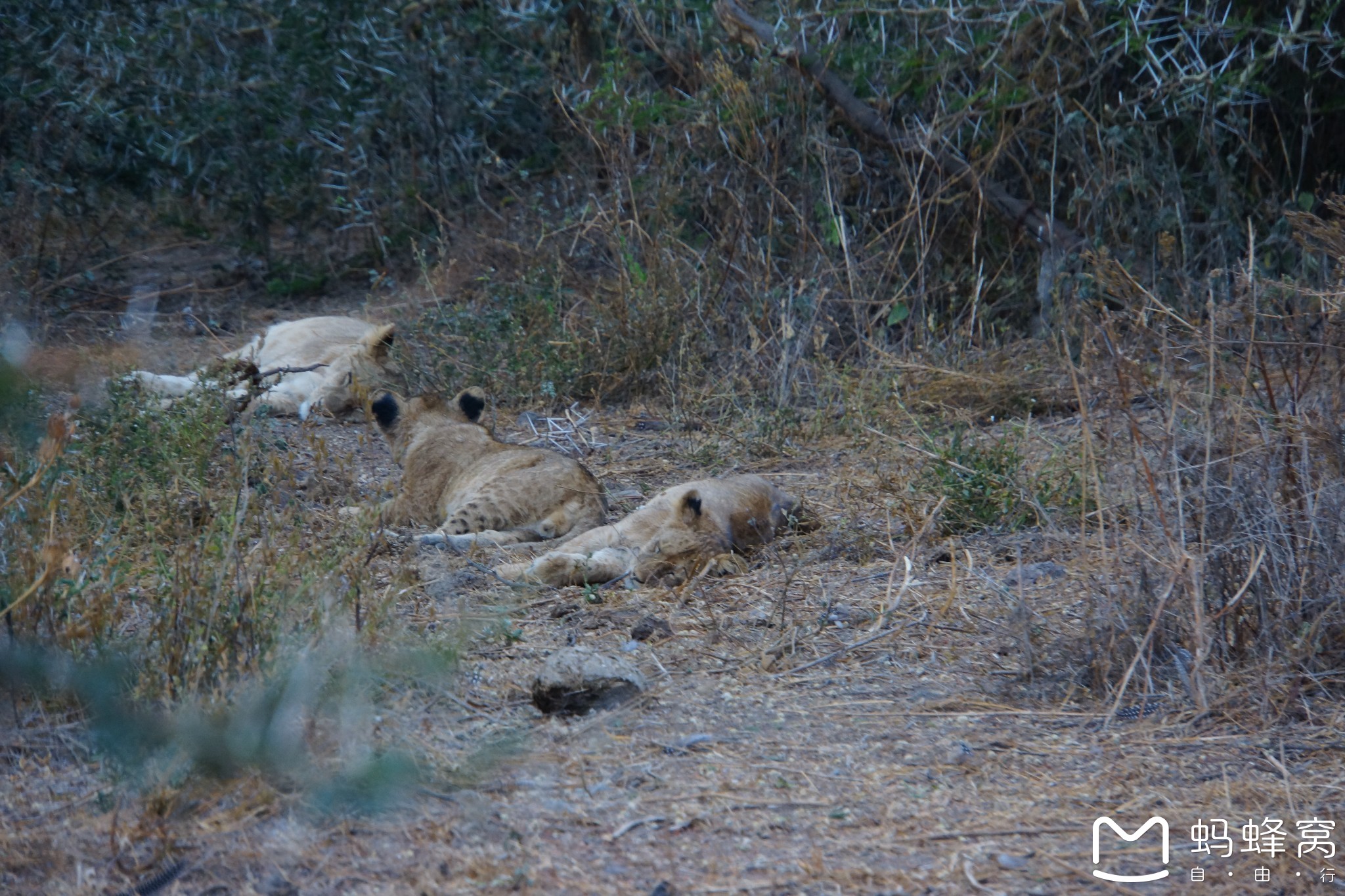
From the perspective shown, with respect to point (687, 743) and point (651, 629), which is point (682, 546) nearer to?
point (651, 629)

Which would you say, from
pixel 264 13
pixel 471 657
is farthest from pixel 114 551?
pixel 264 13

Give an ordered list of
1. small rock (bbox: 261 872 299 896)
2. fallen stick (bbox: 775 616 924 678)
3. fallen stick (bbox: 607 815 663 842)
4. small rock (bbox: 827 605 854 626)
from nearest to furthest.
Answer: small rock (bbox: 261 872 299 896), fallen stick (bbox: 607 815 663 842), fallen stick (bbox: 775 616 924 678), small rock (bbox: 827 605 854 626)

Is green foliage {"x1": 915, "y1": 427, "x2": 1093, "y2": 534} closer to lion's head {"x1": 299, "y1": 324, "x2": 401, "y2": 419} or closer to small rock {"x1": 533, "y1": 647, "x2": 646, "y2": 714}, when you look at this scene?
small rock {"x1": 533, "y1": 647, "x2": 646, "y2": 714}

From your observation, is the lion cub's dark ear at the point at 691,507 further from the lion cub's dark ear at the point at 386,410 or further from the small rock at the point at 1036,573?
the lion cub's dark ear at the point at 386,410

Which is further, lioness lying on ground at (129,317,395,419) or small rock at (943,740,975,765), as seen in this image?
lioness lying on ground at (129,317,395,419)

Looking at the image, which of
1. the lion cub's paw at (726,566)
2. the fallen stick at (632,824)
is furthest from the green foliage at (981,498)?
the fallen stick at (632,824)

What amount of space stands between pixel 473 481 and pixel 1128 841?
3.74 meters

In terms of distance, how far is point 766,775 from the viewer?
3.17m

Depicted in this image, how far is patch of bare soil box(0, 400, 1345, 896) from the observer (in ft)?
8.81

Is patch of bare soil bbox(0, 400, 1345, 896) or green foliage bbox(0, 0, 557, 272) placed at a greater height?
green foliage bbox(0, 0, 557, 272)

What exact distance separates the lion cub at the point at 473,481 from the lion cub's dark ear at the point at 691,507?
664 millimetres

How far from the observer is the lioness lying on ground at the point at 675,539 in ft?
16.1

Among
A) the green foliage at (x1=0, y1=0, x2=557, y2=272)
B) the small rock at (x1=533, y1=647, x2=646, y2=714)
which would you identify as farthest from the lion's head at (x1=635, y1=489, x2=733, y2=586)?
the green foliage at (x1=0, y1=0, x2=557, y2=272)

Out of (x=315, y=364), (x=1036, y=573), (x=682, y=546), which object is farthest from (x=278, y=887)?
(x=315, y=364)
